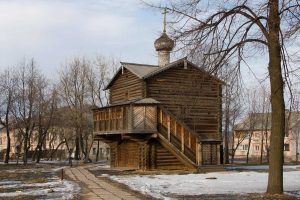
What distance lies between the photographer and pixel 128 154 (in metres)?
38.5

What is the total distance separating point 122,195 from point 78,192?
7.14 ft

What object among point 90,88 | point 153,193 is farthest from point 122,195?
point 90,88

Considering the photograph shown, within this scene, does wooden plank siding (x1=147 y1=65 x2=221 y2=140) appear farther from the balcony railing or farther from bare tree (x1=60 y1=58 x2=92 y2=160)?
bare tree (x1=60 y1=58 x2=92 y2=160)

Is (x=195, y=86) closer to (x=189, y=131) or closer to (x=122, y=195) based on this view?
(x=122, y=195)

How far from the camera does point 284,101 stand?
18078mm

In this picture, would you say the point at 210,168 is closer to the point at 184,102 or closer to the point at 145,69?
the point at 184,102

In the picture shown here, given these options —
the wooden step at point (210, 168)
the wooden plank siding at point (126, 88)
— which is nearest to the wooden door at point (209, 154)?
the wooden step at point (210, 168)

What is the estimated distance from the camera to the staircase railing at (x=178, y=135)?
33.2 metres

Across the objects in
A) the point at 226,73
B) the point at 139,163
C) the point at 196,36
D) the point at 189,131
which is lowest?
the point at 139,163

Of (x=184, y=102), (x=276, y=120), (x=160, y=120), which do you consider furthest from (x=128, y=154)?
(x=276, y=120)

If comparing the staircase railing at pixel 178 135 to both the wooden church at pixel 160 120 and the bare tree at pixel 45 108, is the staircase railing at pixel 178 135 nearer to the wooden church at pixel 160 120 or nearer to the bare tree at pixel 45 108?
the wooden church at pixel 160 120

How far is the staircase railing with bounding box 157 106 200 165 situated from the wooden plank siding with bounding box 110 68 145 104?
2861 millimetres

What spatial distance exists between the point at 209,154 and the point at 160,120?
438cm

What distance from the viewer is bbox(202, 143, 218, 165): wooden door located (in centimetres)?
3425
